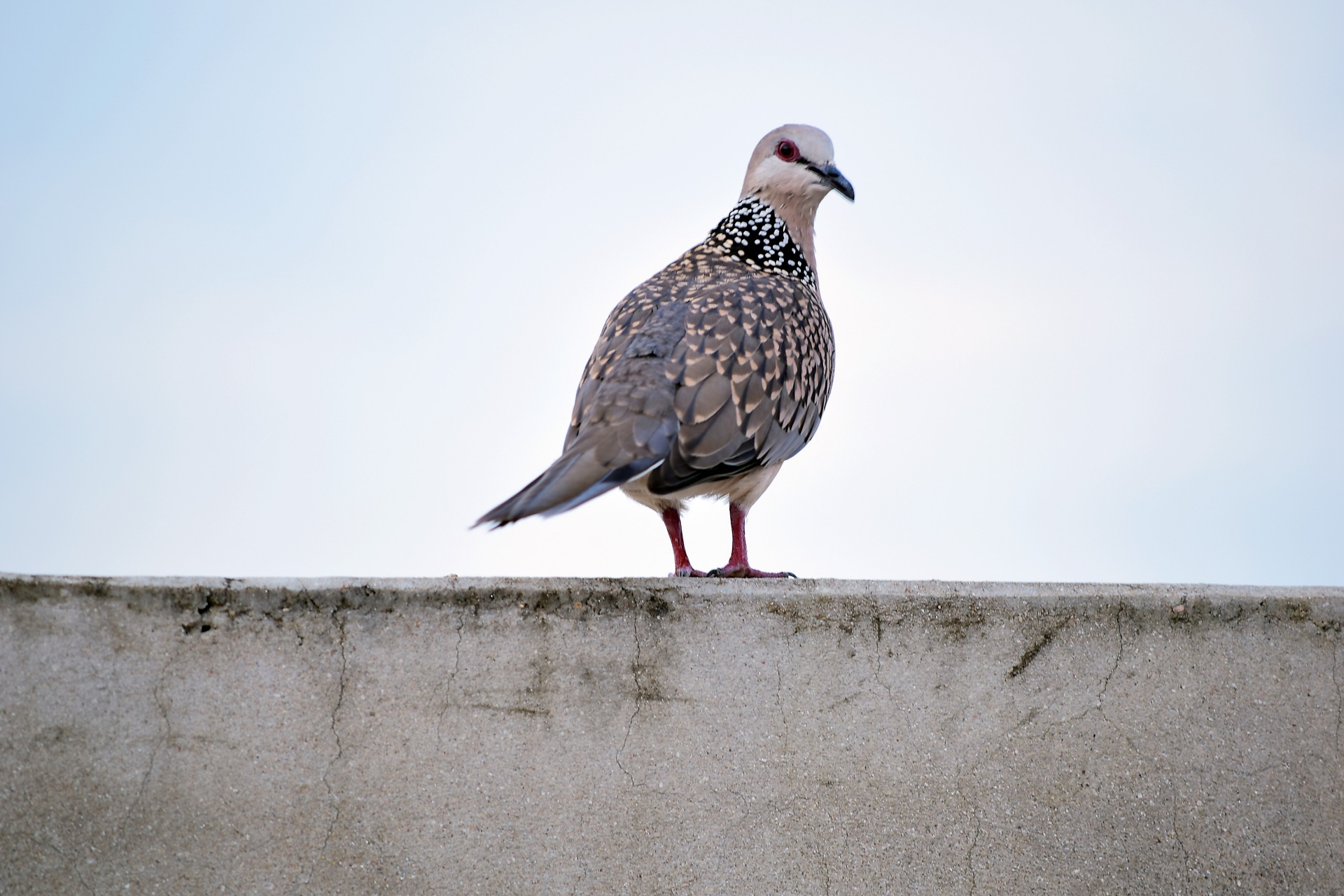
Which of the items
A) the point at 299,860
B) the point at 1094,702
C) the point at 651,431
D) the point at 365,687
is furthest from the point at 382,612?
the point at 1094,702

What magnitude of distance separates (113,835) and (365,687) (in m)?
0.67

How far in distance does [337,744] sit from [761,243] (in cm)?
296

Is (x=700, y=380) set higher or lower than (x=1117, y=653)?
higher

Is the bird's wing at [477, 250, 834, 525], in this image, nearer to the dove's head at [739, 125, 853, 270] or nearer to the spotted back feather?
the spotted back feather

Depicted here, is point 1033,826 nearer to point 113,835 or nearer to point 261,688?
point 261,688

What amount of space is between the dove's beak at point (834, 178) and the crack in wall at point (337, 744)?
10.0 ft

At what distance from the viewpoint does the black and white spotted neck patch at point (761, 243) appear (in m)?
5.18

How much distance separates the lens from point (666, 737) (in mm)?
3127

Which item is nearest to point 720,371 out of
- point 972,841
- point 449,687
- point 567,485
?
point 567,485

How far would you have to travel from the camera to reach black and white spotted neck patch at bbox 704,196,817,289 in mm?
5184

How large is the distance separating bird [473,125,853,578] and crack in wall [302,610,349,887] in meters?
0.51

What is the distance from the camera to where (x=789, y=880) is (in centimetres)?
311

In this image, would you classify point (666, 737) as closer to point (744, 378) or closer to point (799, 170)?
point (744, 378)

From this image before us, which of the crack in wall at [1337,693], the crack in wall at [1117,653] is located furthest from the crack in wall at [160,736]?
the crack in wall at [1337,693]
